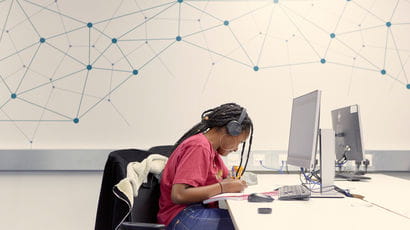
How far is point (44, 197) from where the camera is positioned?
8.79ft

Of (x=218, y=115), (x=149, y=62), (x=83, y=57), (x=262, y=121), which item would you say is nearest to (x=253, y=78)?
(x=262, y=121)

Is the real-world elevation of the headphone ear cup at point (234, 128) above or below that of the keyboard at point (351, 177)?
above

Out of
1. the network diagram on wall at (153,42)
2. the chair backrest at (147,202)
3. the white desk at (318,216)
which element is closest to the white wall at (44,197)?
the network diagram on wall at (153,42)

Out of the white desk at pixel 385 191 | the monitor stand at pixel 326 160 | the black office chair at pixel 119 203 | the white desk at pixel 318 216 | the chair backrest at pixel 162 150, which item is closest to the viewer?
the white desk at pixel 318 216

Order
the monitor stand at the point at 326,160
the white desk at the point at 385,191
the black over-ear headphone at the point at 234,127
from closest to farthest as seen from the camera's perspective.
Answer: the white desk at the point at 385,191 → the monitor stand at the point at 326,160 → the black over-ear headphone at the point at 234,127

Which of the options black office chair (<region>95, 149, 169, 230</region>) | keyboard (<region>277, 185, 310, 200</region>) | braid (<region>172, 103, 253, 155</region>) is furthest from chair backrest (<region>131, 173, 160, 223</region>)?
keyboard (<region>277, 185, 310, 200</region>)

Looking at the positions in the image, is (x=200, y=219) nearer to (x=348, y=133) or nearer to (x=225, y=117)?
(x=225, y=117)

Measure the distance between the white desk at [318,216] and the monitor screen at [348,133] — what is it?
2.24 feet

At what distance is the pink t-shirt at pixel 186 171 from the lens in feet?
5.24

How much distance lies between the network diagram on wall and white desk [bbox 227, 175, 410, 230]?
1432 millimetres

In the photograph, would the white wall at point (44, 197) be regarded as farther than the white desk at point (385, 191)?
Yes

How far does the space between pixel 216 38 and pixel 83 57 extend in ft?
2.95

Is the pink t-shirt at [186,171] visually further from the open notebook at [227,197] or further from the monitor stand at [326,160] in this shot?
the monitor stand at [326,160]

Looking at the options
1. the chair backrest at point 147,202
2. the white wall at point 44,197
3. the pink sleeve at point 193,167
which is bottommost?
the white wall at point 44,197
